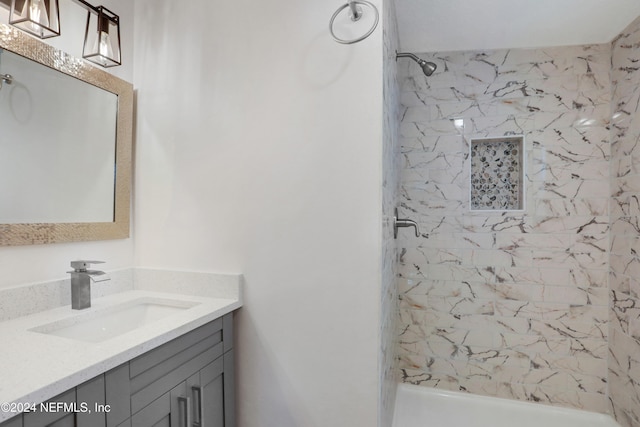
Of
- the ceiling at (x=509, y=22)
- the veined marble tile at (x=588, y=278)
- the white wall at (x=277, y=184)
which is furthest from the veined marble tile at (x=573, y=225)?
the white wall at (x=277, y=184)

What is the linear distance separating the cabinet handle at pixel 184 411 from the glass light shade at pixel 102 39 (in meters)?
1.45

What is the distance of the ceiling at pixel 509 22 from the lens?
189 cm

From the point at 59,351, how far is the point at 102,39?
1270 millimetres

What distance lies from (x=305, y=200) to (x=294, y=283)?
1.25 feet

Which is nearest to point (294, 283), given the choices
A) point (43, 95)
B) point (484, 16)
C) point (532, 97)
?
point (43, 95)

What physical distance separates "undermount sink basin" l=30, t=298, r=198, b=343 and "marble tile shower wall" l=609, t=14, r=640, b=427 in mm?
2592

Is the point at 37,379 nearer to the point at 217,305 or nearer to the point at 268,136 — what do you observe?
the point at 217,305

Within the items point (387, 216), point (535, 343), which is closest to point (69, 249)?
point (387, 216)

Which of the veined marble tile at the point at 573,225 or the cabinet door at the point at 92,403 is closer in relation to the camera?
the cabinet door at the point at 92,403

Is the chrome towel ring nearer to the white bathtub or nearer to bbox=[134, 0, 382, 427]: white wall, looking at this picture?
bbox=[134, 0, 382, 427]: white wall

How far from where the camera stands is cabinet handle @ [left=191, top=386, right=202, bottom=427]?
121 centimetres

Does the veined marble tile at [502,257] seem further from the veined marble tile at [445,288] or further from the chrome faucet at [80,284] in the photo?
the chrome faucet at [80,284]

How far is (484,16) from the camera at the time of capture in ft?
6.57

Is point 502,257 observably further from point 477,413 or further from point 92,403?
point 92,403
